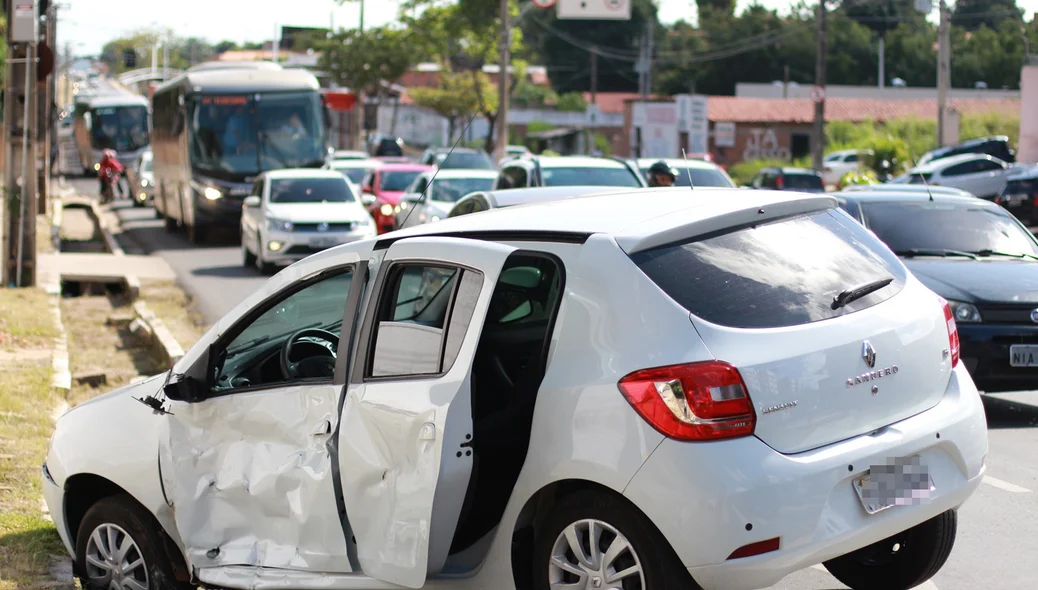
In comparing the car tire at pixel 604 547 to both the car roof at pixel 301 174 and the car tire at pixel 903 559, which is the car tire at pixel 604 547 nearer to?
the car tire at pixel 903 559

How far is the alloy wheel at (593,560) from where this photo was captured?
405 cm

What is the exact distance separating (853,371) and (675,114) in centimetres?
5608

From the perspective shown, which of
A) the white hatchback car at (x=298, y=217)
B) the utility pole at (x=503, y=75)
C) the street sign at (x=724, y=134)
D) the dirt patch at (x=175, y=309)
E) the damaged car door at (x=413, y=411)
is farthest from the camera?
the street sign at (x=724, y=134)

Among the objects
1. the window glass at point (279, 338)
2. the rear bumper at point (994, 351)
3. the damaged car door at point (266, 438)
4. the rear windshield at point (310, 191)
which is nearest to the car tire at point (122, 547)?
the damaged car door at point (266, 438)

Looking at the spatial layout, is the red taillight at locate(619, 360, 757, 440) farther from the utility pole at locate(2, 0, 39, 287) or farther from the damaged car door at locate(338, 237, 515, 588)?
the utility pole at locate(2, 0, 39, 287)

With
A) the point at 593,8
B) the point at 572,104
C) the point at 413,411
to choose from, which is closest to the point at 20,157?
the point at 413,411

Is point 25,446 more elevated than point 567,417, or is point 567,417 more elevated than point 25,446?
point 567,417

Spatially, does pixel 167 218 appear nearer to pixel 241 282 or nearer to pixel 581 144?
pixel 241 282

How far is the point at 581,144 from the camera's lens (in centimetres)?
7669

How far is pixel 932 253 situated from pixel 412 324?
6.25 metres

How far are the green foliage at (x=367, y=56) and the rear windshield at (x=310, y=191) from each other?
44.1 m

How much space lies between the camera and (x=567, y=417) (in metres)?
4.14

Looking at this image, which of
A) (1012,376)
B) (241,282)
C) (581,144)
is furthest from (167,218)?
(581,144)

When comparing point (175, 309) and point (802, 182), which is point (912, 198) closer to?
point (175, 309)
